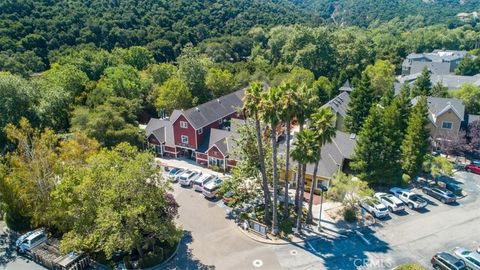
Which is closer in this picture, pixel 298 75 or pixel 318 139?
pixel 318 139

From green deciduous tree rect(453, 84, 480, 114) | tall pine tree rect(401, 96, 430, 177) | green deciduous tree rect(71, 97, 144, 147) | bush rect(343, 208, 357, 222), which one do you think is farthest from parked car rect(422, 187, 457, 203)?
green deciduous tree rect(71, 97, 144, 147)

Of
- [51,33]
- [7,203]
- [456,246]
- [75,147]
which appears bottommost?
[456,246]

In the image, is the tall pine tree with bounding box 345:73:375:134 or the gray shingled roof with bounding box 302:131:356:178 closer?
the gray shingled roof with bounding box 302:131:356:178

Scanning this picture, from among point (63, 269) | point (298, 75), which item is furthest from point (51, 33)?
point (63, 269)

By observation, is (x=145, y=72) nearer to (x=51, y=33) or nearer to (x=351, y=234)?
(x=51, y=33)

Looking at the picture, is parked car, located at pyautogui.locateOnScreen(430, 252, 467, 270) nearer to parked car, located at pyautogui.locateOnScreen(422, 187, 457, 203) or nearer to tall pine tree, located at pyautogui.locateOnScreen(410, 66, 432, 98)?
parked car, located at pyautogui.locateOnScreen(422, 187, 457, 203)

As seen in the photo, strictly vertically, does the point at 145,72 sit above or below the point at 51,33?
below

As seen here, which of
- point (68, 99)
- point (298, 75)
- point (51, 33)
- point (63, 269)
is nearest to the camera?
point (63, 269)
